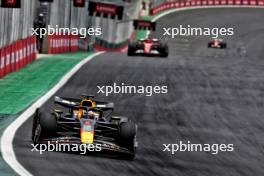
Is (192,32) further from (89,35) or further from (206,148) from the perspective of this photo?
(206,148)

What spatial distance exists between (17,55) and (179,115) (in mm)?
10374

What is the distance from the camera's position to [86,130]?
49.8ft

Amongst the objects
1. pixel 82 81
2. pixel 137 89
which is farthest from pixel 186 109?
pixel 82 81

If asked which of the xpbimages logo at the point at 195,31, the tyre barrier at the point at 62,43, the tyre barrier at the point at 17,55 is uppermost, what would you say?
the tyre barrier at the point at 17,55

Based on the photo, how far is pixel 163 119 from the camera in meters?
20.8

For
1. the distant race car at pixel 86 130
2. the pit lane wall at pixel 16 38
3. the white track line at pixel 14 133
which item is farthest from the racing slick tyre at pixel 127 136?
the pit lane wall at pixel 16 38

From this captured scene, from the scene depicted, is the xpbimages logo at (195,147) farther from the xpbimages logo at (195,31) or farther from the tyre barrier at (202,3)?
the tyre barrier at (202,3)

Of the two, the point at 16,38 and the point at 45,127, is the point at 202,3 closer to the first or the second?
the point at 16,38

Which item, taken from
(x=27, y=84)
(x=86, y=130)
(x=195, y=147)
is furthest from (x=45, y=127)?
(x=27, y=84)

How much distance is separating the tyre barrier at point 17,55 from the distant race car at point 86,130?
37.9ft

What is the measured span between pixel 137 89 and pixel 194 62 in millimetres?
10328

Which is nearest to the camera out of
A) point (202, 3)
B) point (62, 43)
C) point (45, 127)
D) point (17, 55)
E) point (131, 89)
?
point (45, 127)

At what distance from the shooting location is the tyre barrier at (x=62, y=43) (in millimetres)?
40844

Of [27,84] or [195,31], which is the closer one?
[27,84]
